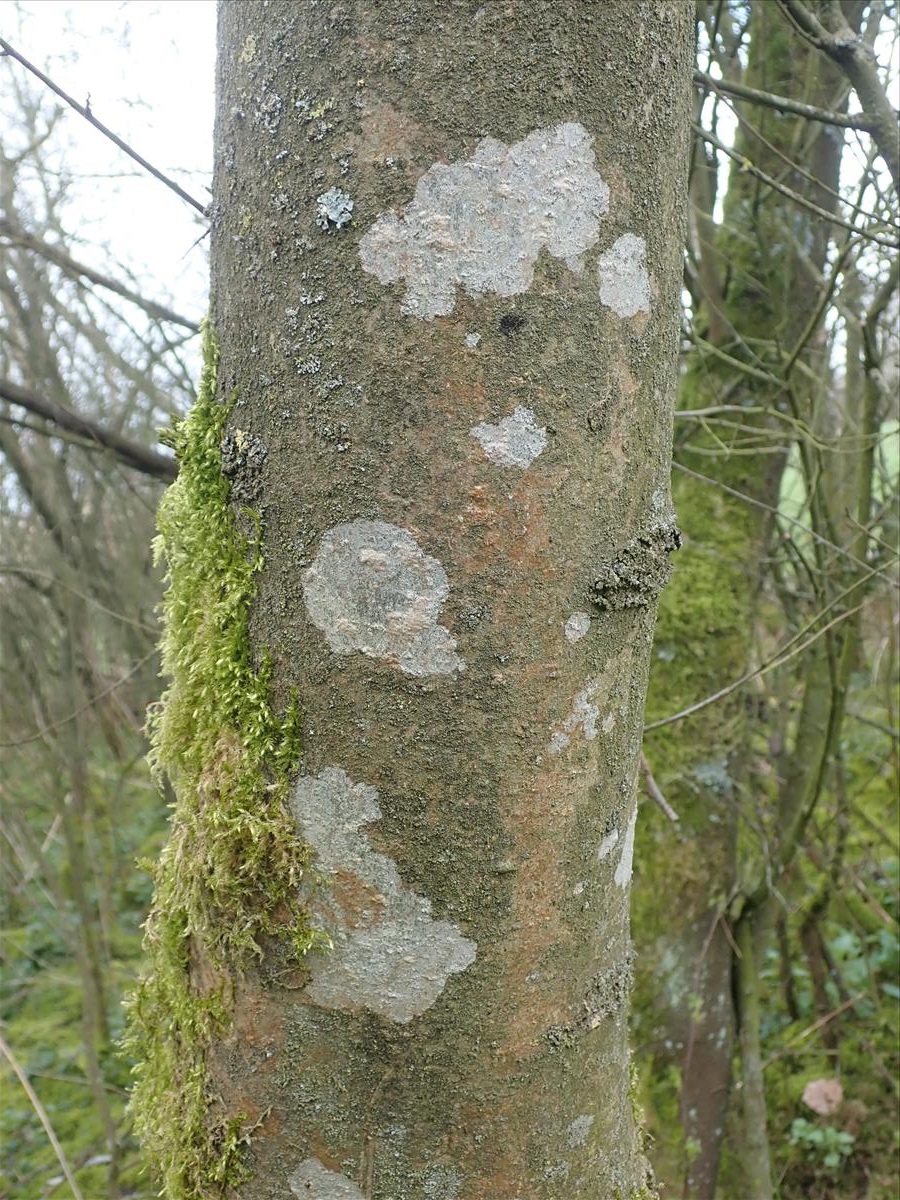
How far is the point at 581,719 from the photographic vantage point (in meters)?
A: 0.75

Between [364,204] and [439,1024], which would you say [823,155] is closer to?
[364,204]

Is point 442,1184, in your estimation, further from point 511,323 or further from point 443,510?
point 511,323

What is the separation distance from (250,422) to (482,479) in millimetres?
221

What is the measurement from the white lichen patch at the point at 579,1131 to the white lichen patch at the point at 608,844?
0.26 metres

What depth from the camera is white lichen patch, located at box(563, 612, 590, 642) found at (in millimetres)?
728

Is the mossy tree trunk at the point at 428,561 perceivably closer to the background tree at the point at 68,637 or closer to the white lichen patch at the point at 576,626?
the white lichen patch at the point at 576,626

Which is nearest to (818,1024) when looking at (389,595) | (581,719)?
(581,719)

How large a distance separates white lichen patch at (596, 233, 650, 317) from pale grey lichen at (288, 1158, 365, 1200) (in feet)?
2.61

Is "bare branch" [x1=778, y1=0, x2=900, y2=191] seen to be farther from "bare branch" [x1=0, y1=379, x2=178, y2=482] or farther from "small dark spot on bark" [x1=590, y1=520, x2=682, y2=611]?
"bare branch" [x1=0, y1=379, x2=178, y2=482]

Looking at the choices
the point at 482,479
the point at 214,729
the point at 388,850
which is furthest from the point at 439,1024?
the point at 482,479

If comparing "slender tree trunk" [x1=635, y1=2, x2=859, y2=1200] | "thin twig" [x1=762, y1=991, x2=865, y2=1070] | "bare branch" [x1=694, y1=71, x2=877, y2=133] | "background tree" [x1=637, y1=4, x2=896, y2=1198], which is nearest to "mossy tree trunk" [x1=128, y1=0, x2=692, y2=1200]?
"bare branch" [x1=694, y1=71, x2=877, y2=133]

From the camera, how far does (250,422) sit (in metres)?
0.74

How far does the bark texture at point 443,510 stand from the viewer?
67 centimetres

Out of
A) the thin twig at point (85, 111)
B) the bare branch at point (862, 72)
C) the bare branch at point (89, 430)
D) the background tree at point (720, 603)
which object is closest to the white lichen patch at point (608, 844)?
the background tree at point (720, 603)
